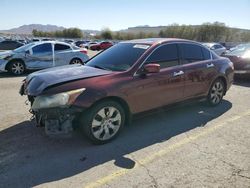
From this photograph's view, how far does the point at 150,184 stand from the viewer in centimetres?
343

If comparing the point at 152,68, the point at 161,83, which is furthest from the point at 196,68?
the point at 152,68

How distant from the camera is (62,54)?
12.5m

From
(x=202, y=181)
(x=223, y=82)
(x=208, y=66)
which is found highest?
(x=208, y=66)

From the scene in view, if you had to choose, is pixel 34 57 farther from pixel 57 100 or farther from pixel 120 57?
pixel 57 100

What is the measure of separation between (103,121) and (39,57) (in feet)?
27.9

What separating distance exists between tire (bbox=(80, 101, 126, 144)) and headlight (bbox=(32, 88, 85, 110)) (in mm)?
331

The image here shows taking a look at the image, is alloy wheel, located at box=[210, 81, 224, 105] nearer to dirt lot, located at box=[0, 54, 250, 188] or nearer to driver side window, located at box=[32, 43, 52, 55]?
dirt lot, located at box=[0, 54, 250, 188]

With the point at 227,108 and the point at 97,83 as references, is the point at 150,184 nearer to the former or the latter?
the point at 97,83

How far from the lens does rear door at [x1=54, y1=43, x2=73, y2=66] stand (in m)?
12.3

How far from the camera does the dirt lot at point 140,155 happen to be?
3.54 meters

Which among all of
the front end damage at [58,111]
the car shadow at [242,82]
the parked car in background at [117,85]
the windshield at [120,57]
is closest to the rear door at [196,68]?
the parked car in background at [117,85]

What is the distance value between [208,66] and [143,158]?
3.20 m

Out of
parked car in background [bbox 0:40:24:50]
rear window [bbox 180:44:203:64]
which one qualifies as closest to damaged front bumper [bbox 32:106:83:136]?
rear window [bbox 180:44:203:64]

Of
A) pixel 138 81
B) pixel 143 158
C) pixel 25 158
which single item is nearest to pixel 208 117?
pixel 138 81
